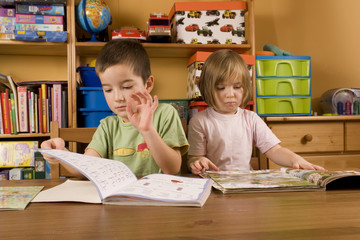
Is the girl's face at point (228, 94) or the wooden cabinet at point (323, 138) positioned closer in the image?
the girl's face at point (228, 94)

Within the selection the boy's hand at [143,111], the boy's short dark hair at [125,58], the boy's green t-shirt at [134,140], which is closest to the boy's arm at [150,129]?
the boy's hand at [143,111]

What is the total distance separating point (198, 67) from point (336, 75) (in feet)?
3.99

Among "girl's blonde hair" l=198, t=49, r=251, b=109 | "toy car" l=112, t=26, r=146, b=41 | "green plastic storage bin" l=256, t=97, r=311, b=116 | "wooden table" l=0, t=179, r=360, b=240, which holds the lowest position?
"wooden table" l=0, t=179, r=360, b=240

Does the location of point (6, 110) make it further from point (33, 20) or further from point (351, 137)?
point (351, 137)

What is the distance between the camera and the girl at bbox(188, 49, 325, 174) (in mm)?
1220

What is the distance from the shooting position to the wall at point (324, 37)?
2471mm

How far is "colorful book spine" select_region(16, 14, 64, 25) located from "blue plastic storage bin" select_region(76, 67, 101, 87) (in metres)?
0.28

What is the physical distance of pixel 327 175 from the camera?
2.26ft

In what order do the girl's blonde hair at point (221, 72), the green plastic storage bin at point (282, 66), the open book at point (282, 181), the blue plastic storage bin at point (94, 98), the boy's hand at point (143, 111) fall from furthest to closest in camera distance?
the green plastic storage bin at point (282, 66) < the blue plastic storage bin at point (94, 98) < the girl's blonde hair at point (221, 72) < the boy's hand at point (143, 111) < the open book at point (282, 181)

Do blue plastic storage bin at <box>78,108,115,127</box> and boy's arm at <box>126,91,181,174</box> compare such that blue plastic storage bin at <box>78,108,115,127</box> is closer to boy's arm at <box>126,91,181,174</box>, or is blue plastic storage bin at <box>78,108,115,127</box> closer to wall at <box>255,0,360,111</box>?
boy's arm at <box>126,91,181,174</box>

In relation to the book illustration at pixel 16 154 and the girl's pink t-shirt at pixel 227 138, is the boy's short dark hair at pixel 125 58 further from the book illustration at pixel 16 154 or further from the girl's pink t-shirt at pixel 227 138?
the book illustration at pixel 16 154

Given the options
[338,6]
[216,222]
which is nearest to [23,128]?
[216,222]

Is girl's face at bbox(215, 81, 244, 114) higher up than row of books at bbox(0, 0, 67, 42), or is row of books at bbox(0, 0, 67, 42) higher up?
row of books at bbox(0, 0, 67, 42)

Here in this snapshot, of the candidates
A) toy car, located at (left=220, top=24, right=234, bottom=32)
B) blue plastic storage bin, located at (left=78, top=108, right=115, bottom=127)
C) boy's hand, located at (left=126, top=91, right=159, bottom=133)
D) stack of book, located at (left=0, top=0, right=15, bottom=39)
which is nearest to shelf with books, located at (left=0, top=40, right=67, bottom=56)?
Result: stack of book, located at (left=0, top=0, right=15, bottom=39)
